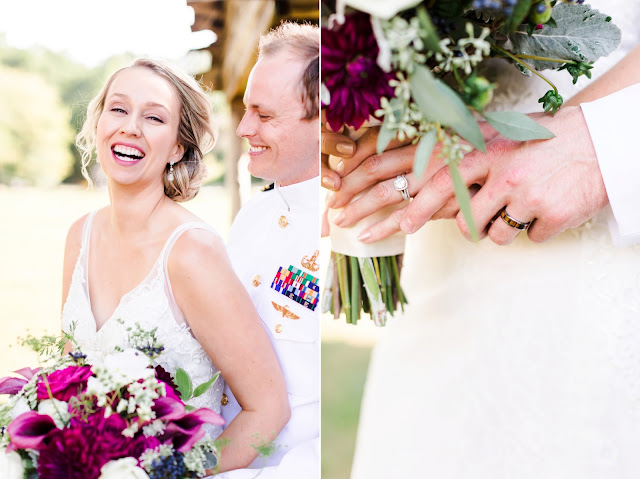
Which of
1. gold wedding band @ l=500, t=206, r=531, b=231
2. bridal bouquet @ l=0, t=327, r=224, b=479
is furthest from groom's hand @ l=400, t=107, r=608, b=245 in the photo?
A: bridal bouquet @ l=0, t=327, r=224, b=479

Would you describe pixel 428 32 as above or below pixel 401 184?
above

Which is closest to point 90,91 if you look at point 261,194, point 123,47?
point 123,47

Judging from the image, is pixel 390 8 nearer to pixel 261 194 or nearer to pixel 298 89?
pixel 298 89

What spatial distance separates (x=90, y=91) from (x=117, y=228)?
296 mm

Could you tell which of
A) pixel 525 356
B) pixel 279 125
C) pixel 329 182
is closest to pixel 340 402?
pixel 525 356

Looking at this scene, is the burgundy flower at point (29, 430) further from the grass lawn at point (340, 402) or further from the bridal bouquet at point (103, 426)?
the grass lawn at point (340, 402)

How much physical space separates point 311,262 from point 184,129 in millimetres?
390

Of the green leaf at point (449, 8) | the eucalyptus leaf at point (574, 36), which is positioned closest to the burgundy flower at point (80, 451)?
the green leaf at point (449, 8)

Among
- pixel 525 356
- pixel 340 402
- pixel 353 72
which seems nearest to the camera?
pixel 353 72

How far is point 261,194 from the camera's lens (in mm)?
1263

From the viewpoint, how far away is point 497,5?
918 mm

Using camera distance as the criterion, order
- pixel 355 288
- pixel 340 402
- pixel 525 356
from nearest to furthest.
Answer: pixel 525 356 → pixel 355 288 → pixel 340 402

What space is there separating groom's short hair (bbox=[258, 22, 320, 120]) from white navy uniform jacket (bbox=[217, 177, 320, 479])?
0.54 feet

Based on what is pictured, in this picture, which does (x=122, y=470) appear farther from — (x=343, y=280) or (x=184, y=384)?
(x=343, y=280)
